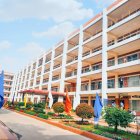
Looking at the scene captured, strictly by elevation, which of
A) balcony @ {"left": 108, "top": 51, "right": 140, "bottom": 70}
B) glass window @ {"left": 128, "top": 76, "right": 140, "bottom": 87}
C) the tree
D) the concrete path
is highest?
balcony @ {"left": 108, "top": 51, "right": 140, "bottom": 70}

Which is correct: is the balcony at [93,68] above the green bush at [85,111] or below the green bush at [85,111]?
above

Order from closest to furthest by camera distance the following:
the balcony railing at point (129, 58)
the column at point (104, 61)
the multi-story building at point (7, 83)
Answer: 1. the balcony railing at point (129, 58)
2. the column at point (104, 61)
3. the multi-story building at point (7, 83)

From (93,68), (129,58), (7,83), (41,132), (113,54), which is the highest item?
(7,83)

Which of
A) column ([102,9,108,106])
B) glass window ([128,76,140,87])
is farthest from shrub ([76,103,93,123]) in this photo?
glass window ([128,76,140,87])

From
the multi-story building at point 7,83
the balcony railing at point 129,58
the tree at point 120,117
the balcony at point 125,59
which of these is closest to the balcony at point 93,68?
the balcony at point 125,59

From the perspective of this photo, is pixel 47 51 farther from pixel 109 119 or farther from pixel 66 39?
pixel 109 119

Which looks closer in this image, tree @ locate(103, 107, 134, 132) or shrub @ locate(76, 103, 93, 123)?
tree @ locate(103, 107, 134, 132)

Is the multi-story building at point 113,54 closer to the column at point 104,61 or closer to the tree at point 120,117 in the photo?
the column at point 104,61

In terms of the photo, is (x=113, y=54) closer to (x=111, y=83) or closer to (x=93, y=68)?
(x=111, y=83)

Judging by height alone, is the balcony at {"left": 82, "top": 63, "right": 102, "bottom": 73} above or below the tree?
above

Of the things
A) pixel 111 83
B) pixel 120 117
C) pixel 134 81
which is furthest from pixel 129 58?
pixel 120 117

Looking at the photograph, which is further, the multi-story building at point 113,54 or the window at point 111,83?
the window at point 111,83

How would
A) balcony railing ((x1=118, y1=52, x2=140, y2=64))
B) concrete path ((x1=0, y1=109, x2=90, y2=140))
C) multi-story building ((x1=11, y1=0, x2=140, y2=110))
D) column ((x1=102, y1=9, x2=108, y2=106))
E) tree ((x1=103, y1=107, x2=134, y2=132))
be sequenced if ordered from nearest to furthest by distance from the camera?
1. concrete path ((x1=0, y1=109, x2=90, y2=140))
2. tree ((x1=103, y1=107, x2=134, y2=132))
3. multi-story building ((x1=11, y1=0, x2=140, y2=110))
4. balcony railing ((x1=118, y1=52, x2=140, y2=64))
5. column ((x1=102, y1=9, x2=108, y2=106))

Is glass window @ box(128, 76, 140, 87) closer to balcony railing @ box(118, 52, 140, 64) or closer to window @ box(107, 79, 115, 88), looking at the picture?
balcony railing @ box(118, 52, 140, 64)
